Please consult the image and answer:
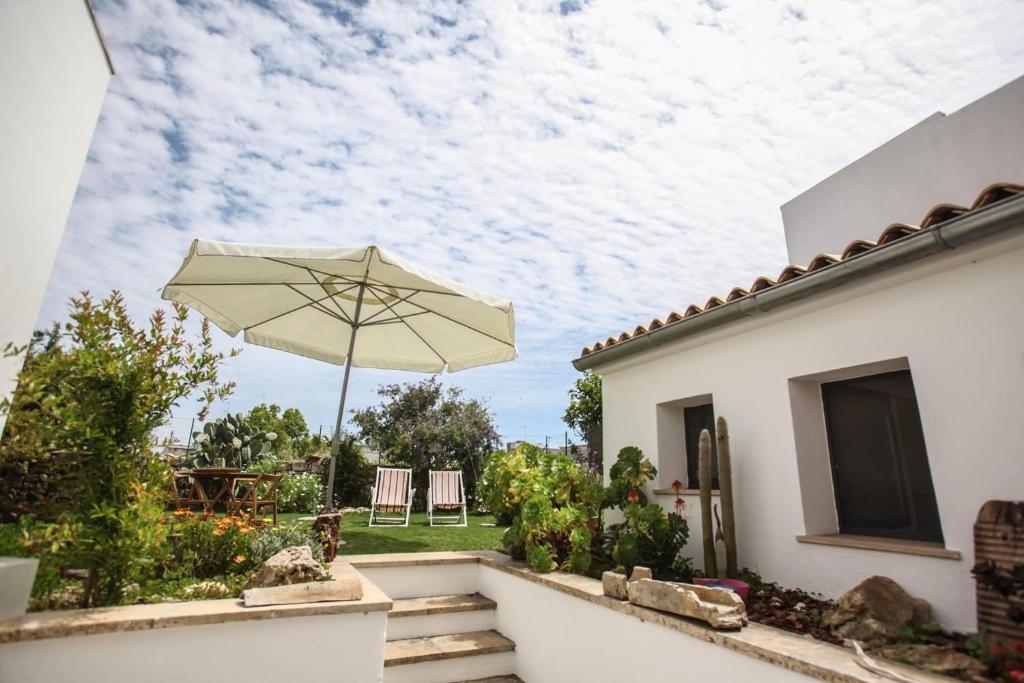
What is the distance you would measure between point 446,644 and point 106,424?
3.26 m

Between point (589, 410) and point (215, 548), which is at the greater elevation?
point (589, 410)

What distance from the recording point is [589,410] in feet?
47.0

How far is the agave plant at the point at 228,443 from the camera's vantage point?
1121cm

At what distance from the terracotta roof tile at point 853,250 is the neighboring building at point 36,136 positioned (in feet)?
17.6

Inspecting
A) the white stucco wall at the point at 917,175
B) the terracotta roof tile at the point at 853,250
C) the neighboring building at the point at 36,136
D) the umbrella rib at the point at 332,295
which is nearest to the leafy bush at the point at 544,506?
the terracotta roof tile at the point at 853,250

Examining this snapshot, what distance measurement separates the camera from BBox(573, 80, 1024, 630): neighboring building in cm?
299

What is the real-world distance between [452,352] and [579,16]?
4306 mm

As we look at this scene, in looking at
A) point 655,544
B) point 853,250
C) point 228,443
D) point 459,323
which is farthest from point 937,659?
point 228,443

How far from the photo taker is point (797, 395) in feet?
13.7

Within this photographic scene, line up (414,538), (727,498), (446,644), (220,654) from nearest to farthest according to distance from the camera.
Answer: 1. (220,654)
2. (727,498)
3. (446,644)
4. (414,538)

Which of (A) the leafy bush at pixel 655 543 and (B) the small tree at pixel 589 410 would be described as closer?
(A) the leafy bush at pixel 655 543

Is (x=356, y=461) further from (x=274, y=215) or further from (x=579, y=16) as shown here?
(x=579, y=16)

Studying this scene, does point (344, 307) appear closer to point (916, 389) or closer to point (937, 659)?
point (916, 389)

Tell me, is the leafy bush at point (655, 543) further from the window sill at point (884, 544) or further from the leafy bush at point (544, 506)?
the window sill at point (884, 544)
